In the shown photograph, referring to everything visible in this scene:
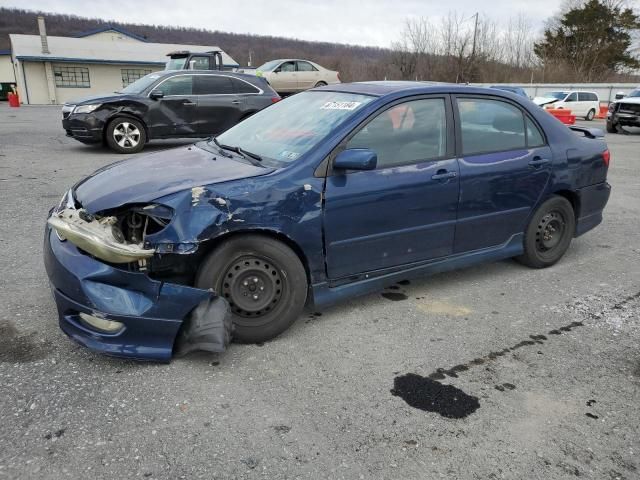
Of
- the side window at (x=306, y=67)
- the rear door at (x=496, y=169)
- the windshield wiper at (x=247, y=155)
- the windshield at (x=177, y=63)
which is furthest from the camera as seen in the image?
the side window at (x=306, y=67)

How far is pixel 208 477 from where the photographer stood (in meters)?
2.23

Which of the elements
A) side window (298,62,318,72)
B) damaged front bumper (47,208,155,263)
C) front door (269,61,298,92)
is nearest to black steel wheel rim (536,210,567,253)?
damaged front bumper (47,208,155,263)

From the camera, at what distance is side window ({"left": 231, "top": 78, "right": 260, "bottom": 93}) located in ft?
36.2

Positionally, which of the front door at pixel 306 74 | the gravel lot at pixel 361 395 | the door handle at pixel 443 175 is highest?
the front door at pixel 306 74

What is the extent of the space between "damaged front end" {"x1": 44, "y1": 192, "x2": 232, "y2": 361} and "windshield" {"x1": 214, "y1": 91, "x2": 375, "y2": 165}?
1.03 m

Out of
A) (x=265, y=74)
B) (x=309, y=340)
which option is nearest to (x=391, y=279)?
(x=309, y=340)

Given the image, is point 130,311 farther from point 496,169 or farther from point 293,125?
point 496,169

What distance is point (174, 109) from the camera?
34.4 feet

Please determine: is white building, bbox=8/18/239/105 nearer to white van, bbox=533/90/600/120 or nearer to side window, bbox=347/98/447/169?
white van, bbox=533/90/600/120

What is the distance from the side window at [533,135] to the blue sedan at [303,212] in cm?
1

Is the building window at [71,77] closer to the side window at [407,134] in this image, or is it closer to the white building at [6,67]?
the white building at [6,67]

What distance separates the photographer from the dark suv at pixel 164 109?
1005 centimetres

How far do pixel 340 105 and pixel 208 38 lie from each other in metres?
96.8

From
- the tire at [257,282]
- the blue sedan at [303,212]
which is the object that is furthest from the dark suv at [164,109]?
the tire at [257,282]
